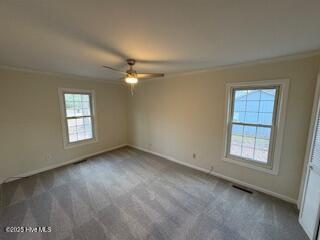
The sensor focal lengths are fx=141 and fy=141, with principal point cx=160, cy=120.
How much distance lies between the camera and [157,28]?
4.66 ft

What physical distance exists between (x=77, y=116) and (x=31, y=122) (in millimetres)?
1016

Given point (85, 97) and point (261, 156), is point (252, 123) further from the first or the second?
point (85, 97)

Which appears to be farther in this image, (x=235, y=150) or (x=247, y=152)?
(x=235, y=150)

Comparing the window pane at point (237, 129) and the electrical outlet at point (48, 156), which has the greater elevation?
the window pane at point (237, 129)

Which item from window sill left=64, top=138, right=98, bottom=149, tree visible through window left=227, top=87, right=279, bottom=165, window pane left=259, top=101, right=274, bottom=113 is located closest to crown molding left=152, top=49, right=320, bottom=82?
tree visible through window left=227, top=87, right=279, bottom=165

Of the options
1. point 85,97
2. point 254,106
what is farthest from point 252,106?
point 85,97

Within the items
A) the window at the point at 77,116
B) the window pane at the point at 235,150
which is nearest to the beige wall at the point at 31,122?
the window at the point at 77,116

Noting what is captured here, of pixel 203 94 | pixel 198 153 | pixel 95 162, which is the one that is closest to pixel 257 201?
pixel 198 153

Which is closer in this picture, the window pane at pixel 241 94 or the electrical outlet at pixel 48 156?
the window pane at pixel 241 94

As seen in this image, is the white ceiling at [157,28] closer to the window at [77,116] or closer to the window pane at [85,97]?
the window at [77,116]

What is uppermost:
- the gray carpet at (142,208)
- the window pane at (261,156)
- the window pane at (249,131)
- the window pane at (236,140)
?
the window pane at (249,131)

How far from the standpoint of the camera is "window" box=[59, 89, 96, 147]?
12.4 feet

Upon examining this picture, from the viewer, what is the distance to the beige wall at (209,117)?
88.4 inches

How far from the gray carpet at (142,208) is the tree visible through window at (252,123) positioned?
0.75 m
